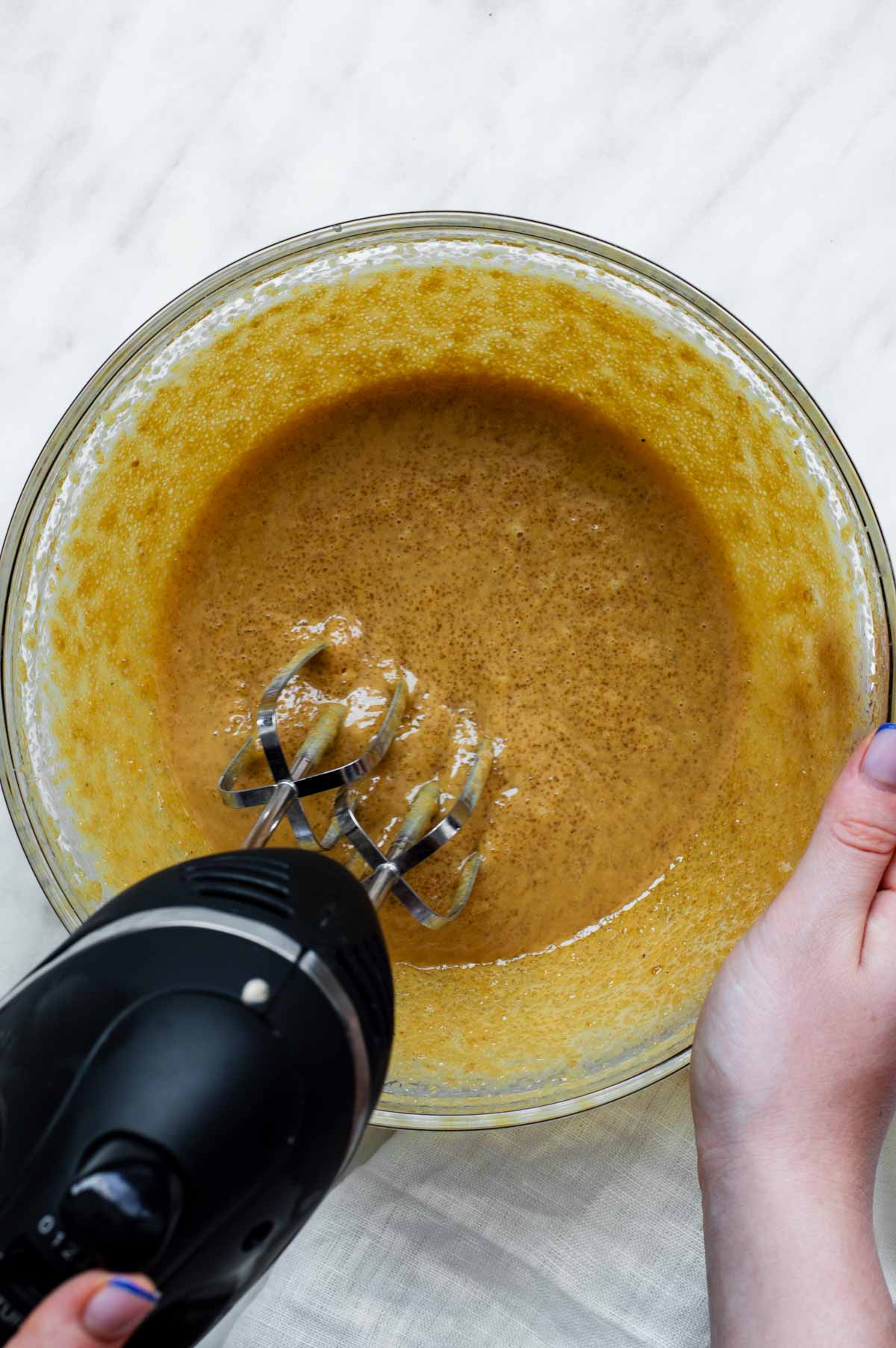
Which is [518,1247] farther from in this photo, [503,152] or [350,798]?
[503,152]

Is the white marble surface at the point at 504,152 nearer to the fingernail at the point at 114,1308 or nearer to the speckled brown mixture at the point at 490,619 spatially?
the speckled brown mixture at the point at 490,619

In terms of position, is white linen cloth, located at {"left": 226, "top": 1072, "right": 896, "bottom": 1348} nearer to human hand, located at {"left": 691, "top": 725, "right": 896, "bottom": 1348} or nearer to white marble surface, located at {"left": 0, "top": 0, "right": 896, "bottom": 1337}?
human hand, located at {"left": 691, "top": 725, "right": 896, "bottom": 1348}

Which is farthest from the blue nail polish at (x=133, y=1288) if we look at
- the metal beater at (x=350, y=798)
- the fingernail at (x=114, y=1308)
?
→ the metal beater at (x=350, y=798)

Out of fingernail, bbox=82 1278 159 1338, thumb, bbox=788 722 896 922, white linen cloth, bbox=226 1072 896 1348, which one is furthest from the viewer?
white linen cloth, bbox=226 1072 896 1348

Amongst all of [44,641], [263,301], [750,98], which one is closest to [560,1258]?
[44,641]

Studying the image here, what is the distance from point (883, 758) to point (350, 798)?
0.38 meters

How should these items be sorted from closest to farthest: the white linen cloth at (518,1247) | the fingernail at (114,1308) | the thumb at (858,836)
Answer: the fingernail at (114,1308) < the thumb at (858,836) < the white linen cloth at (518,1247)

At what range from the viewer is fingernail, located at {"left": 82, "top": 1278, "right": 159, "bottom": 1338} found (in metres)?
0.37

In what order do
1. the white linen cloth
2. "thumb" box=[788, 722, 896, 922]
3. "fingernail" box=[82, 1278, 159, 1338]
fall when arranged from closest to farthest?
"fingernail" box=[82, 1278, 159, 1338] → "thumb" box=[788, 722, 896, 922] → the white linen cloth

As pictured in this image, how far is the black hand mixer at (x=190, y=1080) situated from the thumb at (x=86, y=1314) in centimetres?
2

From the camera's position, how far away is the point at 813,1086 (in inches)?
28.2

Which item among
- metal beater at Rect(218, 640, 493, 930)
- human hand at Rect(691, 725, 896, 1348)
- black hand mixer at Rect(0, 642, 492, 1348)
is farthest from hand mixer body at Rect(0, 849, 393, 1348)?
human hand at Rect(691, 725, 896, 1348)

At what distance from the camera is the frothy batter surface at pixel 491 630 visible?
836 mm

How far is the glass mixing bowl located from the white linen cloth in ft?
0.25
